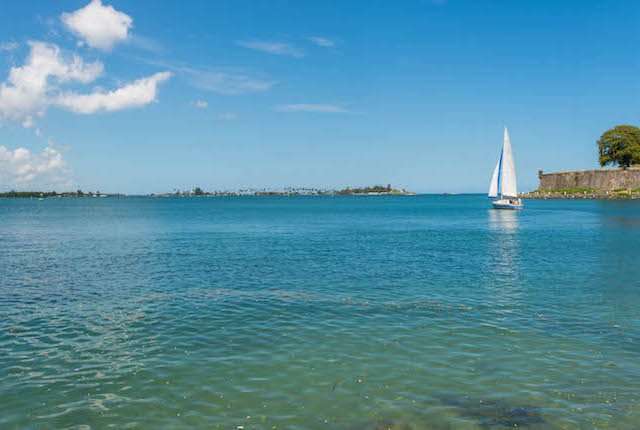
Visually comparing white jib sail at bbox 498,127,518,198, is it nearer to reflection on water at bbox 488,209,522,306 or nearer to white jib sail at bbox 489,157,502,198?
white jib sail at bbox 489,157,502,198

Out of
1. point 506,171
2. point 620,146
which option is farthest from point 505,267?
point 620,146

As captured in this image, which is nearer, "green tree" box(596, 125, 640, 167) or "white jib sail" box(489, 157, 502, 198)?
"white jib sail" box(489, 157, 502, 198)

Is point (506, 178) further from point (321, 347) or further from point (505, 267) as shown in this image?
point (321, 347)

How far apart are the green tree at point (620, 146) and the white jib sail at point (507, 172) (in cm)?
8491

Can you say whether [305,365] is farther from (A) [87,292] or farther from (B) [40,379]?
(A) [87,292]

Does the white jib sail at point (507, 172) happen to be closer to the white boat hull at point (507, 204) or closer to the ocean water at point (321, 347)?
the white boat hull at point (507, 204)

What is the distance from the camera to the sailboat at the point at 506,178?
122 meters

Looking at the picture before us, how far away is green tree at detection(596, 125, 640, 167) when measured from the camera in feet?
586

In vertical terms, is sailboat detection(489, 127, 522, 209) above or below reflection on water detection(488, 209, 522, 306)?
above

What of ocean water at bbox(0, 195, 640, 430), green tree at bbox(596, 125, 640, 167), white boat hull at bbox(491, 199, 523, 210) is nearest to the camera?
ocean water at bbox(0, 195, 640, 430)

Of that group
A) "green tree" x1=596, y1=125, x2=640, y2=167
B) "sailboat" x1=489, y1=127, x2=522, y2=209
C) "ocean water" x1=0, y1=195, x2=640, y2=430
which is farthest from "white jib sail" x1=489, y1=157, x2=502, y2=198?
"ocean water" x1=0, y1=195, x2=640, y2=430

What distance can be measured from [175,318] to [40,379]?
730 cm

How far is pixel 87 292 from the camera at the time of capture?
27484 millimetres

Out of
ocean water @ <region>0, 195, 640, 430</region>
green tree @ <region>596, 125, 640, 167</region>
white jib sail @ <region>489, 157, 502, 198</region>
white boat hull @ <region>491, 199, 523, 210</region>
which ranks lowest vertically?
ocean water @ <region>0, 195, 640, 430</region>
